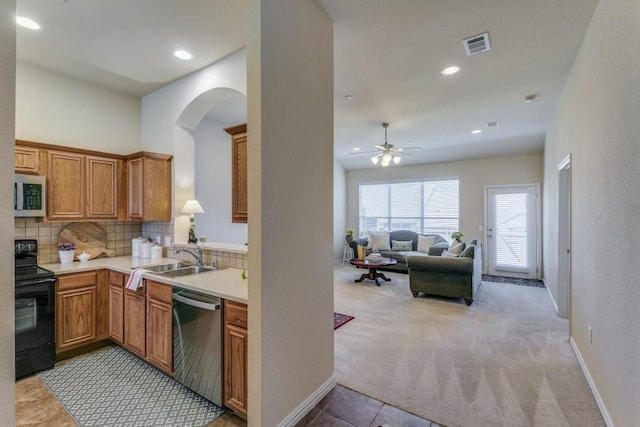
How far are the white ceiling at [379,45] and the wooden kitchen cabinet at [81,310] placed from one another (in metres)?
2.34

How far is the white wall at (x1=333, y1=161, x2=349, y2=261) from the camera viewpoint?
863cm

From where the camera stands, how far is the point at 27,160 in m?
2.98

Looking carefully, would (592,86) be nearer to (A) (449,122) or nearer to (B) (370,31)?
(B) (370,31)

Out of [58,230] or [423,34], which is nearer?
[423,34]

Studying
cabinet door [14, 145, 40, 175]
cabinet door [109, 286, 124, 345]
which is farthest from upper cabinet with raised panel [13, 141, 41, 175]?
cabinet door [109, 286, 124, 345]

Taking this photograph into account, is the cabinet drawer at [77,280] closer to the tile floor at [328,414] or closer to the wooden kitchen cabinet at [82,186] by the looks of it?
the wooden kitchen cabinet at [82,186]

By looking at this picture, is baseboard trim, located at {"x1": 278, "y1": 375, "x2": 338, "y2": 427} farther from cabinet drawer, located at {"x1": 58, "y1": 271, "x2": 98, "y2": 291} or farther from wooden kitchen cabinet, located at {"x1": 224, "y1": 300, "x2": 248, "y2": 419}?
cabinet drawer, located at {"x1": 58, "y1": 271, "x2": 98, "y2": 291}

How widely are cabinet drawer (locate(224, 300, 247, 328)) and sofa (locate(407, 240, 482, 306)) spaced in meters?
3.67

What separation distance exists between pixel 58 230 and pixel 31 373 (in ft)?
5.11

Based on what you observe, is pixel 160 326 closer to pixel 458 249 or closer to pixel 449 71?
pixel 449 71

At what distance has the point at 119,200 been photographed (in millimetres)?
3691

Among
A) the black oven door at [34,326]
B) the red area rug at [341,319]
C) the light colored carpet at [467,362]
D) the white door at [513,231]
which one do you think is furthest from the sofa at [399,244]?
the black oven door at [34,326]

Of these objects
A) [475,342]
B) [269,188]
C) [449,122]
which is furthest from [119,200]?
[449,122]

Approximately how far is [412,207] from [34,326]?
306 inches
